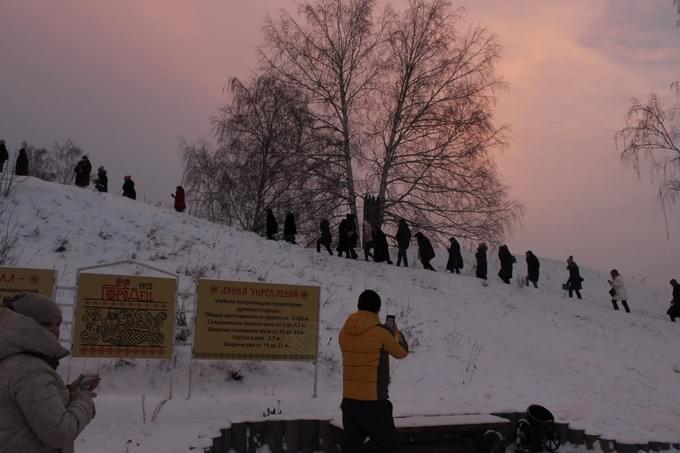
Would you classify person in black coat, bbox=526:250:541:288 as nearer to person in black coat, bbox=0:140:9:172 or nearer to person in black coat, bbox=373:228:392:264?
person in black coat, bbox=373:228:392:264

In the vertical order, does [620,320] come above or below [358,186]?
below

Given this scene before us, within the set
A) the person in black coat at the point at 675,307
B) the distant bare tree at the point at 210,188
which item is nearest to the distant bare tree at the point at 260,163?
the distant bare tree at the point at 210,188

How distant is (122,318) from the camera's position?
8.27 m

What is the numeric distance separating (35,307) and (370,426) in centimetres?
333

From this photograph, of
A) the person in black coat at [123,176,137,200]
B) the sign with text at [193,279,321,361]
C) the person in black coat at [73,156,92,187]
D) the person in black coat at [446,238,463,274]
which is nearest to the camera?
the sign with text at [193,279,321,361]

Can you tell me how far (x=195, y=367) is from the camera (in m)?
9.57

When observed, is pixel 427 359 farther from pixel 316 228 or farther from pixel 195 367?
pixel 316 228

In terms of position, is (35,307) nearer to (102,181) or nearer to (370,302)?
(370,302)

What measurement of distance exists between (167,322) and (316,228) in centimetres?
1613

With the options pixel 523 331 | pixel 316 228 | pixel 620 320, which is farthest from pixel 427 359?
pixel 316 228

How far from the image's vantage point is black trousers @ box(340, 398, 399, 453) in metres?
5.26

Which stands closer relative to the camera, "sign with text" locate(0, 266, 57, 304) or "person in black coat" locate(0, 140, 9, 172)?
"sign with text" locate(0, 266, 57, 304)

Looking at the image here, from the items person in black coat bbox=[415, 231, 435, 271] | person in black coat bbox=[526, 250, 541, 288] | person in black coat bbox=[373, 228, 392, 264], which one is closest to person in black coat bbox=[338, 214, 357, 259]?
person in black coat bbox=[373, 228, 392, 264]

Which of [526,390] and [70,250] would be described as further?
[70,250]
